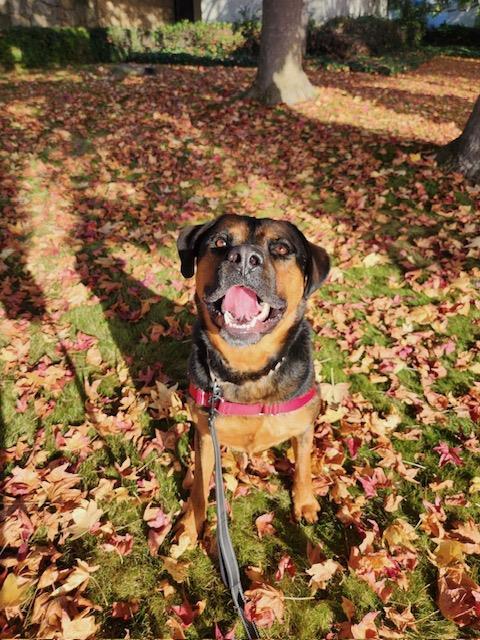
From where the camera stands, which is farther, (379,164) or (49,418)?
(379,164)

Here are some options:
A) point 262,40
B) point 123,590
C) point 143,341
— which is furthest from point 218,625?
point 262,40

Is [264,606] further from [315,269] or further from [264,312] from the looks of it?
[315,269]

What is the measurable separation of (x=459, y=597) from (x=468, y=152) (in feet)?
21.8

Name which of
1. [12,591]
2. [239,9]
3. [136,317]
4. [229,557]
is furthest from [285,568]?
[239,9]

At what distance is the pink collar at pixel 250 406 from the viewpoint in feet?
8.50

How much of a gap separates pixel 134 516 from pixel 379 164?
717 centimetres

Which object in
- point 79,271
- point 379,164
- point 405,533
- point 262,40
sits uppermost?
point 262,40

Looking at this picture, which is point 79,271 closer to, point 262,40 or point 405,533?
point 405,533

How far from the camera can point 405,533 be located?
279cm

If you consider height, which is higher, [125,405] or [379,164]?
[379,164]

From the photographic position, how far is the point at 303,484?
9.73ft

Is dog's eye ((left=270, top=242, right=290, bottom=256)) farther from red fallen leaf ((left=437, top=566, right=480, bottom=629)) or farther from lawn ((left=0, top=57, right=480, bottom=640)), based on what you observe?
red fallen leaf ((left=437, top=566, right=480, bottom=629))

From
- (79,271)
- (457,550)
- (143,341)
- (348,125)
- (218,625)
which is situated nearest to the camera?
(218,625)

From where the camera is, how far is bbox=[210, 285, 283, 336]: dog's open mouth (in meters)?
2.50
